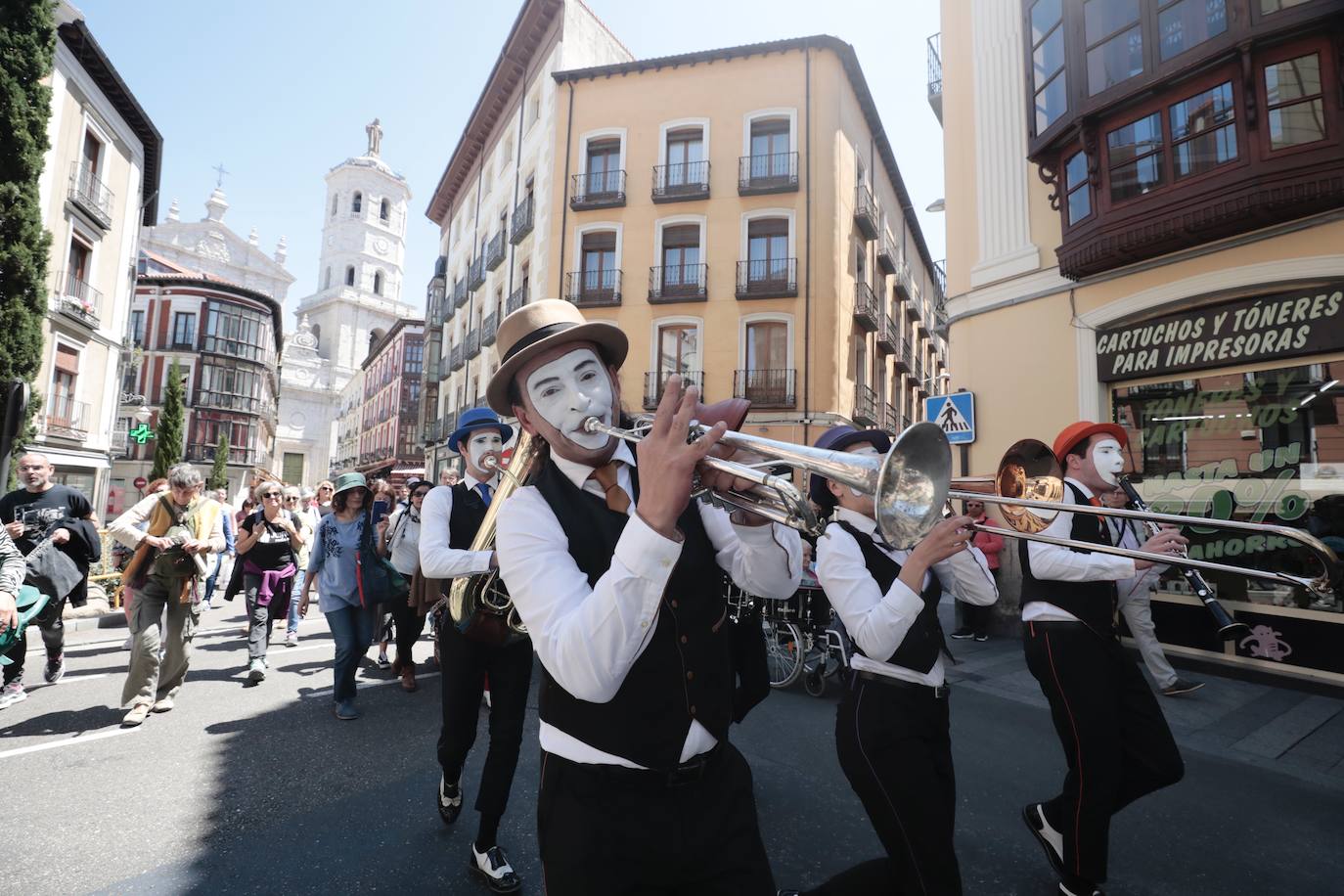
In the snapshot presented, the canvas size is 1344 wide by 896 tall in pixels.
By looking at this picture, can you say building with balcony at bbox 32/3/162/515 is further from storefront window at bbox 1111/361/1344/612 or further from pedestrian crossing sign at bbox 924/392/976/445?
storefront window at bbox 1111/361/1344/612

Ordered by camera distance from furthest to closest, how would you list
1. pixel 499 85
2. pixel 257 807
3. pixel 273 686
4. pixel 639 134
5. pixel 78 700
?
pixel 499 85 < pixel 639 134 < pixel 273 686 < pixel 78 700 < pixel 257 807

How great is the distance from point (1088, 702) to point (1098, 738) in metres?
0.14

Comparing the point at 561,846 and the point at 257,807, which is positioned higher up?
the point at 561,846

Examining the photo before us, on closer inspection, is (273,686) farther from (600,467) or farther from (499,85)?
(499,85)

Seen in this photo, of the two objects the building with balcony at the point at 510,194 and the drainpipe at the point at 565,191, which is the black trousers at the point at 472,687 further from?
the drainpipe at the point at 565,191

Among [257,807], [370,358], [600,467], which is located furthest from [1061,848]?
[370,358]

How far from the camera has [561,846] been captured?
60.2 inches

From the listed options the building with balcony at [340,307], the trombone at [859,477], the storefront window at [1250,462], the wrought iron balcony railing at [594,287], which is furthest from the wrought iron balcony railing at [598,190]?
the building with balcony at [340,307]

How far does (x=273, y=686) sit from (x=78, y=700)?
4.66ft

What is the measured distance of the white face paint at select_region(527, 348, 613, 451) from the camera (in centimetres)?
171

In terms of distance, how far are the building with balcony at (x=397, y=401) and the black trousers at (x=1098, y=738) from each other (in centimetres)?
3711

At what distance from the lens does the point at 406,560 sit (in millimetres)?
5762

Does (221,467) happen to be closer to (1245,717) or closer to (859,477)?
(1245,717)

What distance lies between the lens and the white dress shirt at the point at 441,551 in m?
3.20
